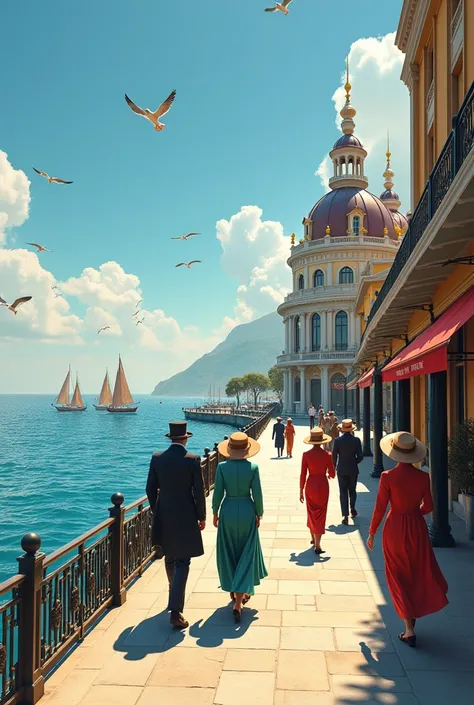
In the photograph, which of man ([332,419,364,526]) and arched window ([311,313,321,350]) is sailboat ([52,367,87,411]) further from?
man ([332,419,364,526])

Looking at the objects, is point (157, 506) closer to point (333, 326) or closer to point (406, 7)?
point (406, 7)

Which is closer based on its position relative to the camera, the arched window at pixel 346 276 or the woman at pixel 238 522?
the woman at pixel 238 522

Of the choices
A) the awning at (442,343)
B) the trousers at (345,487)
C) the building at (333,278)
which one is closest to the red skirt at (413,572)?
the awning at (442,343)

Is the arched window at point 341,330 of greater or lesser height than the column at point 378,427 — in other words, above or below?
above

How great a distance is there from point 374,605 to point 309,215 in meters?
61.1

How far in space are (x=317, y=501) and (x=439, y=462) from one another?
2.11 metres

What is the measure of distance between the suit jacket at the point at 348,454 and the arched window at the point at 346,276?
166 feet

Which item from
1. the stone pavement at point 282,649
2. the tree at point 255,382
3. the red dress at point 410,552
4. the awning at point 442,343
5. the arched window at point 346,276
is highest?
the arched window at point 346,276

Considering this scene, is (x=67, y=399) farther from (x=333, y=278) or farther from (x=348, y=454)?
(x=348, y=454)

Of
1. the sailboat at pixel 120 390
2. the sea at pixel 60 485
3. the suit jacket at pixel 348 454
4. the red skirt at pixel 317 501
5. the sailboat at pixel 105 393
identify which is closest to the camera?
the red skirt at pixel 317 501

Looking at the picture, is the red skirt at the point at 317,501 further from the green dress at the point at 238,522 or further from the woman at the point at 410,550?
the woman at the point at 410,550

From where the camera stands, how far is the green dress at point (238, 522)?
564cm

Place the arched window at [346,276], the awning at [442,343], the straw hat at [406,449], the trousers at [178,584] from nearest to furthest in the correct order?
1. the straw hat at [406,449]
2. the trousers at [178,584]
3. the awning at [442,343]
4. the arched window at [346,276]

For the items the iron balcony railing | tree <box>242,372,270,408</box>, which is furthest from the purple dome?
the iron balcony railing
